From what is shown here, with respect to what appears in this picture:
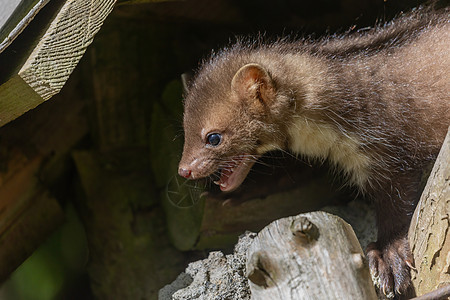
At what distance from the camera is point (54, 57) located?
2305 mm

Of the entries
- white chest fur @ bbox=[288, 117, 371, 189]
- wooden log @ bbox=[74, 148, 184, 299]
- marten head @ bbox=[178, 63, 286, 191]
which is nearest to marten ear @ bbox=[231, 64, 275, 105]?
marten head @ bbox=[178, 63, 286, 191]

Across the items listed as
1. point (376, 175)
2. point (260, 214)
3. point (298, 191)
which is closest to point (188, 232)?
point (260, 214)

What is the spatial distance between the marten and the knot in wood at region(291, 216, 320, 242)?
3.63ft

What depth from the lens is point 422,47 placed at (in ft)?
9.96

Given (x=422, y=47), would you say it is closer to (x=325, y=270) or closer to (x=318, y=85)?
(x=318, y=85)

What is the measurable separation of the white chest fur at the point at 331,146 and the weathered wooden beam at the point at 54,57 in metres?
1.17

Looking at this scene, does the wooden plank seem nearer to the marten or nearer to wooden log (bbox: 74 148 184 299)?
the marten

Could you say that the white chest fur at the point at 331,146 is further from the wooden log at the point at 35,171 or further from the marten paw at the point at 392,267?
the wooden log at the point at 35,171

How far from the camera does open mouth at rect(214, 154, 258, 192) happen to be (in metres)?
3.04

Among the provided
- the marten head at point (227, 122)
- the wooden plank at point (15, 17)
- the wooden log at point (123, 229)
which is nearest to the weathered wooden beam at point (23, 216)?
the wooden log at point (123, 229)

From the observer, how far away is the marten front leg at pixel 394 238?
8.55ft

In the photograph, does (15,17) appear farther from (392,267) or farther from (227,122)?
(392,267)

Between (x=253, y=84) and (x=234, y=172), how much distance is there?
19.9 inches

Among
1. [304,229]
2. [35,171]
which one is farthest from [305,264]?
[35,171]
